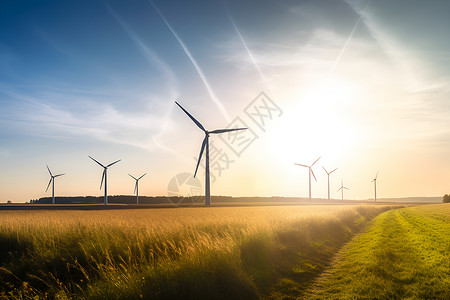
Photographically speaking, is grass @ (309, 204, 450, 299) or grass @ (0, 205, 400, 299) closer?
grass @ (0, 205, 400, 299)

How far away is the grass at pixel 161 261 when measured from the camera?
9188 millimetres

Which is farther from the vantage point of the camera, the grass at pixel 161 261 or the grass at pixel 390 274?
the grass at pixel 390 274

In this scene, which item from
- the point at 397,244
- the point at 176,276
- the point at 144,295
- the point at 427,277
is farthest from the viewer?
the point at 397,244

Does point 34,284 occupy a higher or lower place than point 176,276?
lower

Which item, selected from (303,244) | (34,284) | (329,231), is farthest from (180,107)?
(34,284)

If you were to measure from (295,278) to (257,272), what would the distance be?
1.58m

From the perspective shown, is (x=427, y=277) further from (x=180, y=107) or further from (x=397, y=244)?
(x=180, y=107)

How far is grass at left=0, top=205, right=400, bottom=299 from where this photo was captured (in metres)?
9.19

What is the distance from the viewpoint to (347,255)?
17.7 metres

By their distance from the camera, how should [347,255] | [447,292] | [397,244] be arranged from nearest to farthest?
[447,292], [347,255], [397,244]

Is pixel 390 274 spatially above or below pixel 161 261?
below

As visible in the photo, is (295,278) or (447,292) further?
(295,278)

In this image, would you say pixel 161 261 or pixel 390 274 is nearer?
pixel 161 261

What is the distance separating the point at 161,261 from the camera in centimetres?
1121
